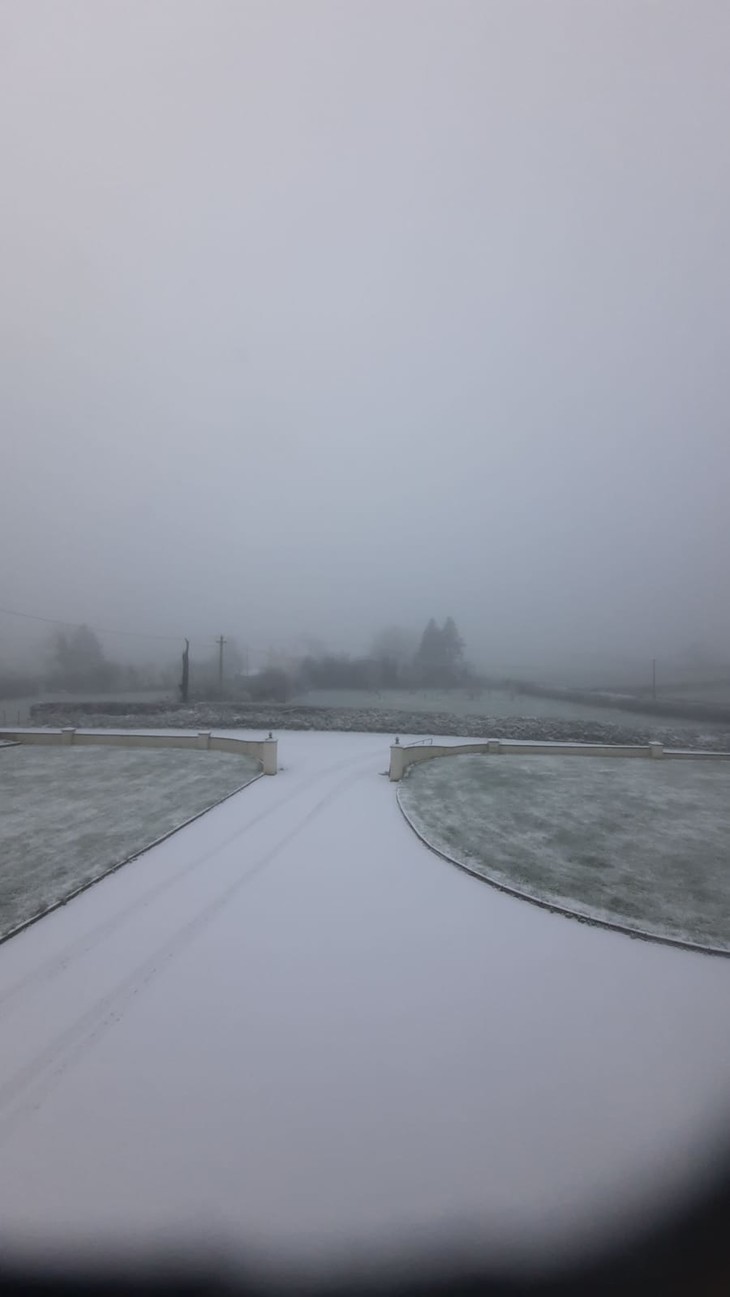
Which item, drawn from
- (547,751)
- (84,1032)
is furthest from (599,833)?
(547,751)

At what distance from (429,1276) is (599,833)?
19.8 ft

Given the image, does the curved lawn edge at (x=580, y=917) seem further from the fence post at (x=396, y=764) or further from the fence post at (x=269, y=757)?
the fence post at (x=269, y=757)

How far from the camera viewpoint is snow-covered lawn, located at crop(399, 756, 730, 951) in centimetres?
490

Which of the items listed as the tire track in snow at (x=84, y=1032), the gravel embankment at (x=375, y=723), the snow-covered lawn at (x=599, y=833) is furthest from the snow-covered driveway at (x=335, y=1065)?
the gravel embankment at (x=375, y=723)

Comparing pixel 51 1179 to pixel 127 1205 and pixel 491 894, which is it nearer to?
pixel 127 1205

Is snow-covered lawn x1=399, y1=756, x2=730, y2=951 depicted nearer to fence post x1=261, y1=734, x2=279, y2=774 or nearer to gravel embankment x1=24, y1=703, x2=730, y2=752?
fence post x1=261, y1=734, x2=279, y2=774

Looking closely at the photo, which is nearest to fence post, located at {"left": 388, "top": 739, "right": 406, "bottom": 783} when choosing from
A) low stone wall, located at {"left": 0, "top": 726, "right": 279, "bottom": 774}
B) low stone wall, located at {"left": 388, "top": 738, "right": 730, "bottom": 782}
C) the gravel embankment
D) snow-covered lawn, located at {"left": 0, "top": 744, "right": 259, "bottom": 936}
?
low stone wall, located at {"left": 388, "top": 738, "right": 730, "bottom": 782}

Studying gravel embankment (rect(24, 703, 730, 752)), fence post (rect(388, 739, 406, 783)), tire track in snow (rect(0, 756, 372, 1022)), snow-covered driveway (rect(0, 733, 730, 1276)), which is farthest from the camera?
gravel embankment (rect(24, 703, 730, 752))

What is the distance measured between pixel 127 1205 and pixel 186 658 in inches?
806

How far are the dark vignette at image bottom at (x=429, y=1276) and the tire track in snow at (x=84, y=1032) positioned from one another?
39.0 inches

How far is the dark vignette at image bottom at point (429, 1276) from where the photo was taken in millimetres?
1717

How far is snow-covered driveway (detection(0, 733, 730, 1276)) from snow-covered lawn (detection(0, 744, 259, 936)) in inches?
24.7

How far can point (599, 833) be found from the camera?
7.04 meters

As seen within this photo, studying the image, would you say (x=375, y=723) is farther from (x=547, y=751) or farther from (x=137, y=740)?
(x=137, y=740)
